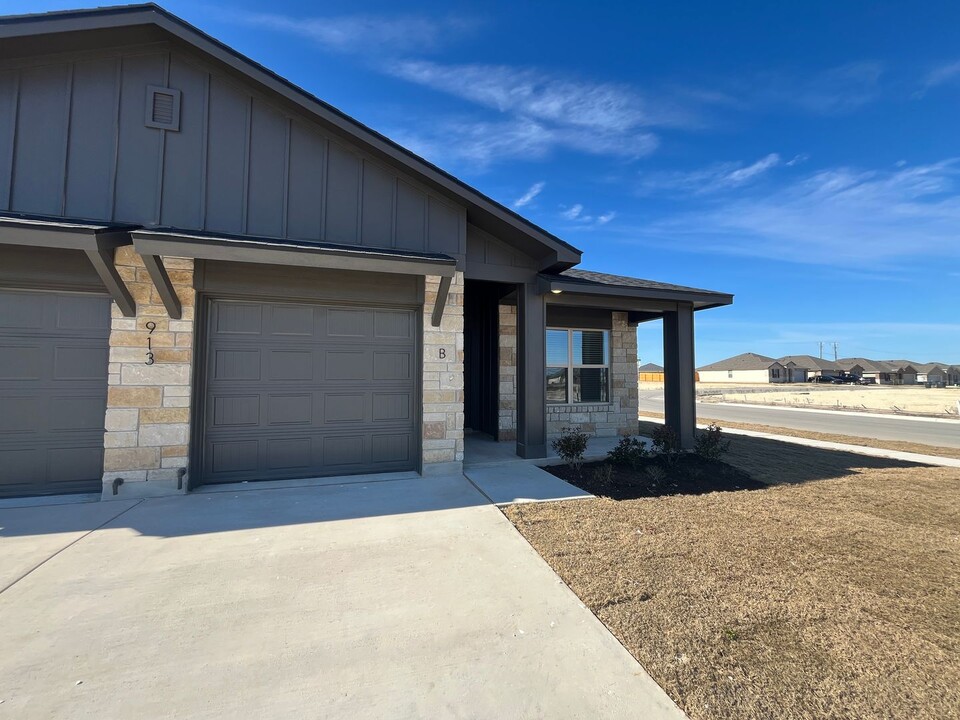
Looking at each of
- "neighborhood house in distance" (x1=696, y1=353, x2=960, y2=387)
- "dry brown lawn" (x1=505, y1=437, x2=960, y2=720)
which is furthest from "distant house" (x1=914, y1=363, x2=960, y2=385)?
"dry brown lawn" (x1=505, y1=437, x2=960, y2=720)

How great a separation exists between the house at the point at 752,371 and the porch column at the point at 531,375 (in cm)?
7708

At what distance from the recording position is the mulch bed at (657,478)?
5531 mm

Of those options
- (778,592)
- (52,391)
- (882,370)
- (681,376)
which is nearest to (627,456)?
(681,376)

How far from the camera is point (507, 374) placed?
913 centimetres

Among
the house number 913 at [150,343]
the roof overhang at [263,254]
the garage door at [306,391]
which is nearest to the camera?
the roof overhang at [263,254]

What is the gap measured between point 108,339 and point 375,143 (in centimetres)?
415

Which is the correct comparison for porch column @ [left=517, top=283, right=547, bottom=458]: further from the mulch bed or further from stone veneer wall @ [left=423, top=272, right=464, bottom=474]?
stone veneer wall @ [left=423, top=272, right=464, bottom=474]

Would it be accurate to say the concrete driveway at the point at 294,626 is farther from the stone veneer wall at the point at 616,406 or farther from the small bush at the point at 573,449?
the stone veneer wall at the point at 616,406

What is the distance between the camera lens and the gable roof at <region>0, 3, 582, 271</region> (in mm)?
4660

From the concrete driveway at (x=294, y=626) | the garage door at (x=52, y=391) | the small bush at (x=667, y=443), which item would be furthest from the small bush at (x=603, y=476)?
the garage door at (x=52, y=391)

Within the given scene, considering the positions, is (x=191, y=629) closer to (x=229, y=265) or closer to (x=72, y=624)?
(x=72, y=624)

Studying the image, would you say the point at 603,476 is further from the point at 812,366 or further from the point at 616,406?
the point at 812,366

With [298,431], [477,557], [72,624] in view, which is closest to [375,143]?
[298,431]

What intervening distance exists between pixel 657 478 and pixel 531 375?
7.99 feet
